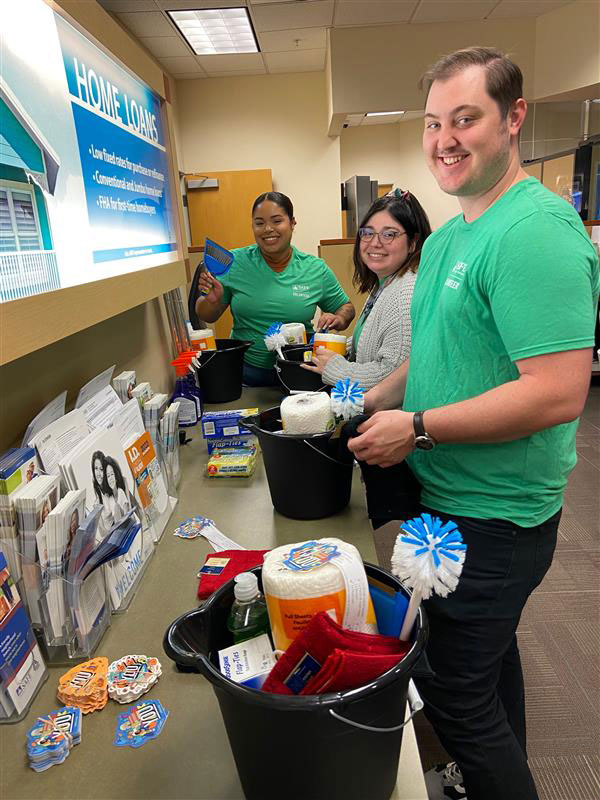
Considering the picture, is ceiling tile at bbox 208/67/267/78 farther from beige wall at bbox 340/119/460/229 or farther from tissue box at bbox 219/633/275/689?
tissue box at bbox 219/633/275/689

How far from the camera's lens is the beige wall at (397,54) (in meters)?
4.40

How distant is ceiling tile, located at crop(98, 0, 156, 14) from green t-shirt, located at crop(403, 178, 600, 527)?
3768mm

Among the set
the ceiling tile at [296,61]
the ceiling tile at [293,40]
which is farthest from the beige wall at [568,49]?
the ceiling tile at [296,61]

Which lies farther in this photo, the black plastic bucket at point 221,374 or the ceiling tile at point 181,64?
the ceiling tile at point 181,64

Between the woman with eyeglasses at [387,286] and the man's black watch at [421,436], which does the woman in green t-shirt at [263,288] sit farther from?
the man's black watch at [421,436]

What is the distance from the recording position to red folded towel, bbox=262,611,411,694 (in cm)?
54

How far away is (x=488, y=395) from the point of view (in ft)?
2.86

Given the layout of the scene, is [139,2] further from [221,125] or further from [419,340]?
[419,340]

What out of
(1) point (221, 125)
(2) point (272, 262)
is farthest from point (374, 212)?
(1) point (221, 125)

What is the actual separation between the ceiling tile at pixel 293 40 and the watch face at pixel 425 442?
455cm

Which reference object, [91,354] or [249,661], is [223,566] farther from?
[91,354]

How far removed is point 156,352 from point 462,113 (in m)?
1.39

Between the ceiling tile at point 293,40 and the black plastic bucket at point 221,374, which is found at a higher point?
the ceiling tile at point 293,40

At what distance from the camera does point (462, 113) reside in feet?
3.05
